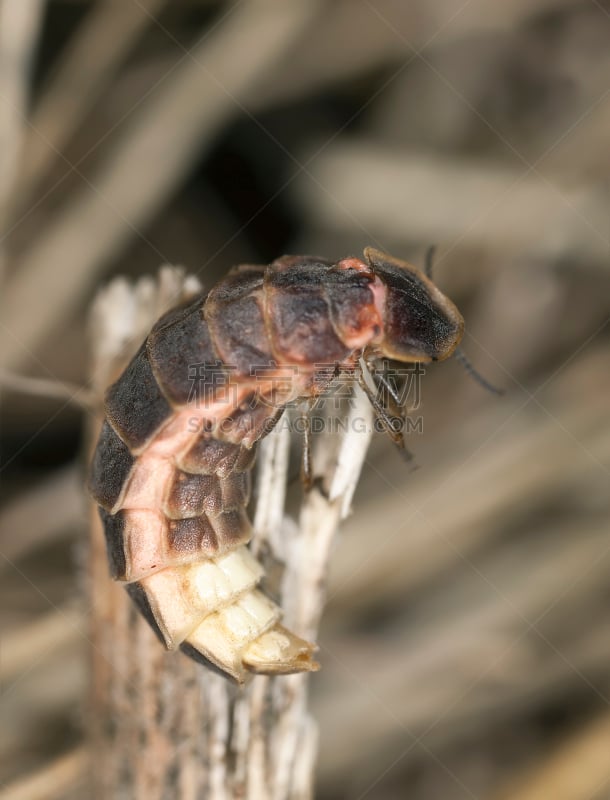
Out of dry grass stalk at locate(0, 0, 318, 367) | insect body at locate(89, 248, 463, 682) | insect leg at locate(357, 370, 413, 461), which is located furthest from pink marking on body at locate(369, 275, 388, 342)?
dry grass stalk at locate(0, 0, 318, 367)

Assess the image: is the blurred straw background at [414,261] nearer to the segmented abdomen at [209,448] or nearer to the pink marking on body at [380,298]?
the segmented abdomen at [209,448]

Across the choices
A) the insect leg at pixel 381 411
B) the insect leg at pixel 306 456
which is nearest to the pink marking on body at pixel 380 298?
the insect leg at pixel 381 411

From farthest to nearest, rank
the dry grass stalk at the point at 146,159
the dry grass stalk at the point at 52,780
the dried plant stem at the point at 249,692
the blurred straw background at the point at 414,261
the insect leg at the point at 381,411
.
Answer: the dry grass stalk at the point at 146,159
the blurred straw background at the point at 414,261
the dry grass stalk at the point at 52,780
the dried plant stem at the point at 249,692
the insect leg at the point at 381,411

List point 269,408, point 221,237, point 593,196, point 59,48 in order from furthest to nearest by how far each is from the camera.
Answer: point 221,237 → point 59,48 → point 593,196 → point 269,408

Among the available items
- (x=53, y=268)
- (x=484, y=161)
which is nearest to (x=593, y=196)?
(x=484, y=161)

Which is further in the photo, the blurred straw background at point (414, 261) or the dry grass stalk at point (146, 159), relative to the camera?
the dry grass stalk at point (146, 159)

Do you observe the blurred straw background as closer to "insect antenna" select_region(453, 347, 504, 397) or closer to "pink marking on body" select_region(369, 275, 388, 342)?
"insect antenna" select_region(453, 347, 504, 397)

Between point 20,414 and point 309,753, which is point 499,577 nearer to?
point 309,753
